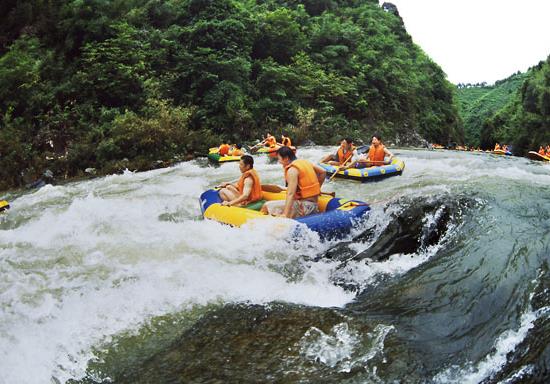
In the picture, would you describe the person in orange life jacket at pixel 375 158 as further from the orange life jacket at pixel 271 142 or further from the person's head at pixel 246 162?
the orange life jacket at pixel 271 142

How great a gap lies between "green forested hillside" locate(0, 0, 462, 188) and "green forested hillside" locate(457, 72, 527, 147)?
25548 mm

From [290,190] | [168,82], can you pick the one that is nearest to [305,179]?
[290,190]

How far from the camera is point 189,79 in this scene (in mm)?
16250

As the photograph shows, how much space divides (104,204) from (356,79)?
55.3 ft

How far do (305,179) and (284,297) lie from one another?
2.03m

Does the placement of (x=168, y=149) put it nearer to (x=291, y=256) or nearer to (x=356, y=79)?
(x=291, y=256)

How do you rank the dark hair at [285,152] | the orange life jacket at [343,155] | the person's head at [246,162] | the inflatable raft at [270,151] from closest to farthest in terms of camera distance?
the dark hair at [285,152] < the person's head at [246,162] < the orange life jacket at [343,155] < the inflatable raft at [270,151]

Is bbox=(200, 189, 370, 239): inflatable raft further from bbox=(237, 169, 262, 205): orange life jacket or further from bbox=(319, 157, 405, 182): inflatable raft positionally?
bbox=(319, 157, 405, 182): inflatable raft

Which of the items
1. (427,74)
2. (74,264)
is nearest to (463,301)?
(74,264)

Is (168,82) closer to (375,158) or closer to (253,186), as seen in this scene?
(375,158)

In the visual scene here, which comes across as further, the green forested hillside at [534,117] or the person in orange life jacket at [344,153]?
the green forested hillside at [534,117]

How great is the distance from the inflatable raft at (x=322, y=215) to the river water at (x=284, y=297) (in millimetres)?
134

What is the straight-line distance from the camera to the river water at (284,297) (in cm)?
296

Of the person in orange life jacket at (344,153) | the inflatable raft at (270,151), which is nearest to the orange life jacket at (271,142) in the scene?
the inflatable raft at (270,151)
